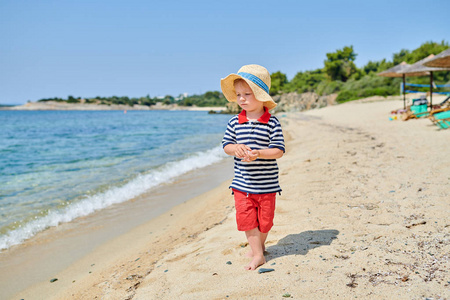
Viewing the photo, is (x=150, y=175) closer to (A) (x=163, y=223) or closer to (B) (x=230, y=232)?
(A) (x=163, y=223)

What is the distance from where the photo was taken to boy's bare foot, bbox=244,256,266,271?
2448 millimetres

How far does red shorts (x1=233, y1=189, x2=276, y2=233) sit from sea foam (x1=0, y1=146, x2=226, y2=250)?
3.73m

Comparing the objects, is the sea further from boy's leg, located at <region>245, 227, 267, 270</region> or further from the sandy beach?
boy's leg, located at <region>245, 227, 267, 270</region>

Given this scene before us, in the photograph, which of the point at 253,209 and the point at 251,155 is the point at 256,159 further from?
the point at 253,209

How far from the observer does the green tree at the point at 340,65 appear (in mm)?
51875

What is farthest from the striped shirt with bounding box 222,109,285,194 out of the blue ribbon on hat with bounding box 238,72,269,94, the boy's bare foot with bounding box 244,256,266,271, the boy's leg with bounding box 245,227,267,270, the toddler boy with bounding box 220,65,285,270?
the boy's bare foot with bounding box 244,256,266,271

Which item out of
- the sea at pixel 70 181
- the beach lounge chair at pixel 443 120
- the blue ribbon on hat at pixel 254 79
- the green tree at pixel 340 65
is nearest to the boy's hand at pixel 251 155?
the blue ribbon on hat at pixel 254 79

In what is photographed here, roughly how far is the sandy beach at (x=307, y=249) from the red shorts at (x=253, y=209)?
35cm

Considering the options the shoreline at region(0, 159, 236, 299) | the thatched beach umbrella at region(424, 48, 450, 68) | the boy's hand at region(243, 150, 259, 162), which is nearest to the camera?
the boy's hand at region(243, 150, 259, 162)

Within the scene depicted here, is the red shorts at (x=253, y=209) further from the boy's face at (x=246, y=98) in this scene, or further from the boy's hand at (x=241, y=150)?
the boy's face at (x=246, y=98)

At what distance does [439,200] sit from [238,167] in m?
2.51

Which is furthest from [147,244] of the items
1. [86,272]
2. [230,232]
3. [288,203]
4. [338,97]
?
[338,97]

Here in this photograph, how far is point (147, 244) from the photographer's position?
3957 mm

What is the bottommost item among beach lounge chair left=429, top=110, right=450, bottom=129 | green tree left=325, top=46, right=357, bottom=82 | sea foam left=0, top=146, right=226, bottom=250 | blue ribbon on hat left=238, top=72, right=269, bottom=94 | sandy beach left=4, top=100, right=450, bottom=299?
sea foam left=0, top=146, right=226, bottom=250
